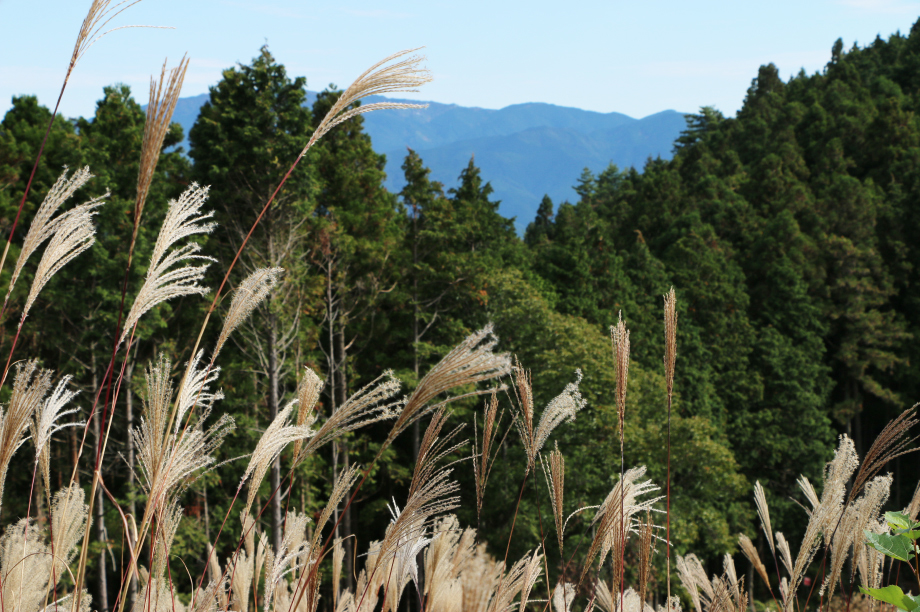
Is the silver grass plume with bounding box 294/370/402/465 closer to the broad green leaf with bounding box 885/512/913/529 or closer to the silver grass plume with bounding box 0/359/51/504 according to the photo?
the silver grass plume with bounding box 0/359/51/504

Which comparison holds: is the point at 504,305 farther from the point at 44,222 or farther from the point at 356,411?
the point at 356,411

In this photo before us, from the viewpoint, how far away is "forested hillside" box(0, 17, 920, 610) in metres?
14.0

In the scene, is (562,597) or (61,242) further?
(562,597)

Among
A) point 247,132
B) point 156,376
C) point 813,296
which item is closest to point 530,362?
point 247,132

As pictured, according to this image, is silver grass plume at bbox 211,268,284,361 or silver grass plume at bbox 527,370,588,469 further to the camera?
silver grass plume at bbox 527,370,588,469

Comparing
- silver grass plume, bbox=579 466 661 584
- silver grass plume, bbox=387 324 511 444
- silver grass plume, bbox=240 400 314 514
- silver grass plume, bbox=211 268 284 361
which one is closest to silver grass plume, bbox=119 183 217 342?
silver grass plume, bbox=211 268 284 361

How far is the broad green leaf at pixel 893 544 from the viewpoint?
53.7 inches

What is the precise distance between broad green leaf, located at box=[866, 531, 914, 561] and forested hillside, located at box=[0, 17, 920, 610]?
3287 millimetres

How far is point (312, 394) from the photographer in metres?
1.61

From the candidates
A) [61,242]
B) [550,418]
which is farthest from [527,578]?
[61,242]

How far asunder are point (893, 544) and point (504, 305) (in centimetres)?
1588

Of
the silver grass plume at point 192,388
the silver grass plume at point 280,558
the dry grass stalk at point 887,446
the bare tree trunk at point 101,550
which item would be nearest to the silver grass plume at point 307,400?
the silver grass plume at point 192,388

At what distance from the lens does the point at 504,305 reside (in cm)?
1727

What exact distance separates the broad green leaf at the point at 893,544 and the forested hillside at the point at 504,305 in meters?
3.29
